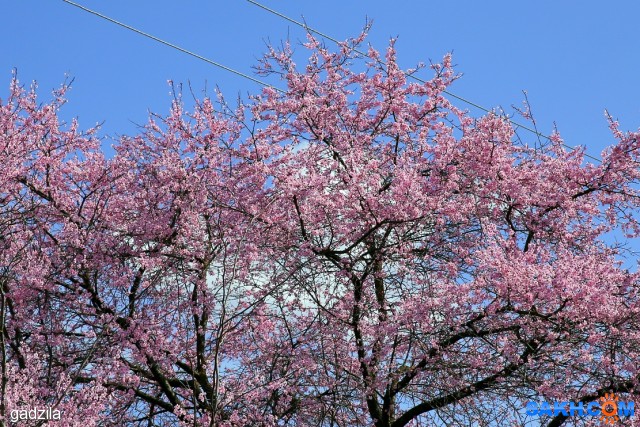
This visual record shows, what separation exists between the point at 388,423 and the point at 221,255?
8.88 ft

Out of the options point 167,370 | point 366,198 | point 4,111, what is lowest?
point 167,370

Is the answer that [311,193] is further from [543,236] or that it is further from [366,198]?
[543,236]

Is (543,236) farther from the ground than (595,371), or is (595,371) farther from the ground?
(543,236)

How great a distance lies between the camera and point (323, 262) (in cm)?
976

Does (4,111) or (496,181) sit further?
(4,111)

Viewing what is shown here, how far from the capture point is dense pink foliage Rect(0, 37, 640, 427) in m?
8.63

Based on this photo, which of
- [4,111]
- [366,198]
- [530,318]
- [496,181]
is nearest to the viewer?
[530,318]

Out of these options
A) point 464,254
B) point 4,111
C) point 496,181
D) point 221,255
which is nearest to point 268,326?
point 221,255

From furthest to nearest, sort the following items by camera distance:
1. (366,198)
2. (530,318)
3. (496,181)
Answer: (496,181) → (366,198) → (530,318)

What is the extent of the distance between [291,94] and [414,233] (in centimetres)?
275

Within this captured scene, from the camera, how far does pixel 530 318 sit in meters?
8.48

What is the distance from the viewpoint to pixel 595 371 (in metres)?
8.58

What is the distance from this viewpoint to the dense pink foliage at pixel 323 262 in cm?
863

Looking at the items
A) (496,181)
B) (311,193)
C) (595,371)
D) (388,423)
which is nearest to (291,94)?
(311,193)
